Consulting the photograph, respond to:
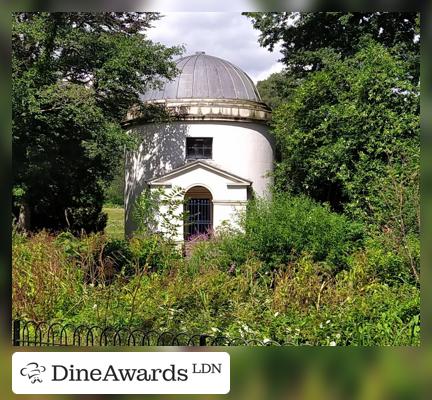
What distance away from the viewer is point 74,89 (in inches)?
492

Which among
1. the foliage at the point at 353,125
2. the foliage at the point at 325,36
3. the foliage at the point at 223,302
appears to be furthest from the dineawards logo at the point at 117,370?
the foliage at the point at 325,36

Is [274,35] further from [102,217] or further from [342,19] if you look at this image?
[102,217]

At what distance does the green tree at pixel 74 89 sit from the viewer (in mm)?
11422

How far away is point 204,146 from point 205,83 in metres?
2.28

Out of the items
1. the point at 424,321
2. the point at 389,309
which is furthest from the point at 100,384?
the point at 389,309

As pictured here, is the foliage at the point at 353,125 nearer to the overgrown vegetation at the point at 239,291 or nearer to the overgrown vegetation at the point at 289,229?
the overgrown vegetation at the point at 289,229

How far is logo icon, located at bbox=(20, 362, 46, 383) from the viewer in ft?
8.59

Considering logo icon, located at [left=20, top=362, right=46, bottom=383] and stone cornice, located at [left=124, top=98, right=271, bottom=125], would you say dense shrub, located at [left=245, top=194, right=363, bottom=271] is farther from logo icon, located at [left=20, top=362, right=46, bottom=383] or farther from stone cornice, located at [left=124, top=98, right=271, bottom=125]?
stone cornice, located at [left=124, top=98, right=271, bottom=125]

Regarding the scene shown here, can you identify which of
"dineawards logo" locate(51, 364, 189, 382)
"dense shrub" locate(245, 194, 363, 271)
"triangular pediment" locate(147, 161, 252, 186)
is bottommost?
"dineawards logo" locate(51, 364, 189, 382)

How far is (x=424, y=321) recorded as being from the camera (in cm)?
270

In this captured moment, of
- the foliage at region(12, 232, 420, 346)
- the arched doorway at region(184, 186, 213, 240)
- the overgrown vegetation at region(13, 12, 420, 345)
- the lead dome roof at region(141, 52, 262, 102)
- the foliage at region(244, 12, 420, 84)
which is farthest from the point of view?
the lead dome roof at region(141, 52, 262, 102)

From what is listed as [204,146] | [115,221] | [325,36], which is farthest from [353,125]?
[115,221]

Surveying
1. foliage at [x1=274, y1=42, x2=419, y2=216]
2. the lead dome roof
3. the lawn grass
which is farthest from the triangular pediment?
the lawn grass

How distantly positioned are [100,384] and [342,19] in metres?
12.5
